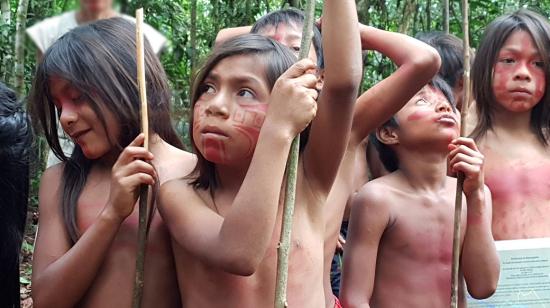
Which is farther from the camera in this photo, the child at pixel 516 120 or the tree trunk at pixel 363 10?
the tree trunk at pixel 363 10

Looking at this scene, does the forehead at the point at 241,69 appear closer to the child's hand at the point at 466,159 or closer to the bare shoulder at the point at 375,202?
the child's hand at the point at 466,159

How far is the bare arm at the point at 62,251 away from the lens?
5.80ft

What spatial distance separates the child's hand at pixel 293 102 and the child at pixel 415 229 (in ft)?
2.96

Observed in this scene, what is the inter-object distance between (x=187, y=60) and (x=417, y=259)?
3.98m

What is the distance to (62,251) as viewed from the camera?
1927 mm

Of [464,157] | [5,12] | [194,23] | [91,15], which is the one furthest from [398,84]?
[5,12]

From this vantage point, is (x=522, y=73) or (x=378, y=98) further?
(x=522, y=73)

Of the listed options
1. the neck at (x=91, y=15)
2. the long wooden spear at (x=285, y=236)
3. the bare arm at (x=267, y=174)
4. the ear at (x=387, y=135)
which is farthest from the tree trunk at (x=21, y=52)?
the long wooden spear at (x=285, y=236)

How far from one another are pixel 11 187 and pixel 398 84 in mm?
1055

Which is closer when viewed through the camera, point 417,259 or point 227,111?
point 227,111

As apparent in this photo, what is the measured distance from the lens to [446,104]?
2.52 m

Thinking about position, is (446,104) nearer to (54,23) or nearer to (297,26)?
(297,26)

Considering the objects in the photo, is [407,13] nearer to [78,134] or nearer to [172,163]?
[172,163]

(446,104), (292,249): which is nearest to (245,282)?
(292,249)
